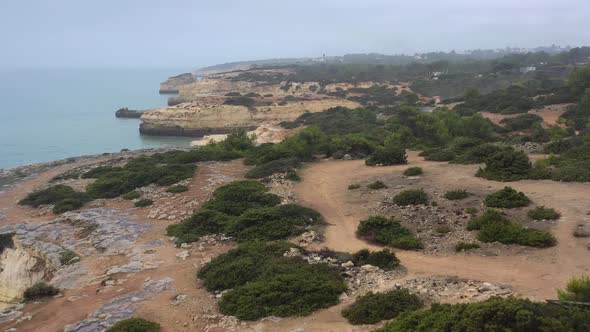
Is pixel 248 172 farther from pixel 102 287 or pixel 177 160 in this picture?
pixel 102 287

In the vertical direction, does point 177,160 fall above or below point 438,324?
below

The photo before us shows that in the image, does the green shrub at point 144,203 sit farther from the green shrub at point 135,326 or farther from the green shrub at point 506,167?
the green shrub at point 506,167

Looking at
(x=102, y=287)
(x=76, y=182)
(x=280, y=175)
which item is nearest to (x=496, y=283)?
(x=102, y=287)

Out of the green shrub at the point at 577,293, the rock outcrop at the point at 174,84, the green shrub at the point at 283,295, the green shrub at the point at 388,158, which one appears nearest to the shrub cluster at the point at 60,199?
the green shrub at the point at 283,295

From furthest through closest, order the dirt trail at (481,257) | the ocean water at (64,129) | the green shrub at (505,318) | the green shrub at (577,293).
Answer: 1. the ocean water at (64,129)
2. the dirt trail at (481,257)
3. the green shrub at (577,293)
4. the green shrub at (505,318)

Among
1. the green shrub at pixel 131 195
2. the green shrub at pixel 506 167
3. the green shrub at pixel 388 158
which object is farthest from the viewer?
the green shrub at pixel 388 158

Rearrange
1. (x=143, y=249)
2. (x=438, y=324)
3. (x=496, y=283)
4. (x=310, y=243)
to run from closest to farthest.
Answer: (x=438, y=324) → (x=496, y=283) → (x=310, y=243) → (x=143, y=249)

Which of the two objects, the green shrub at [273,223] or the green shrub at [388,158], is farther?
the green shrub at [388,158]
